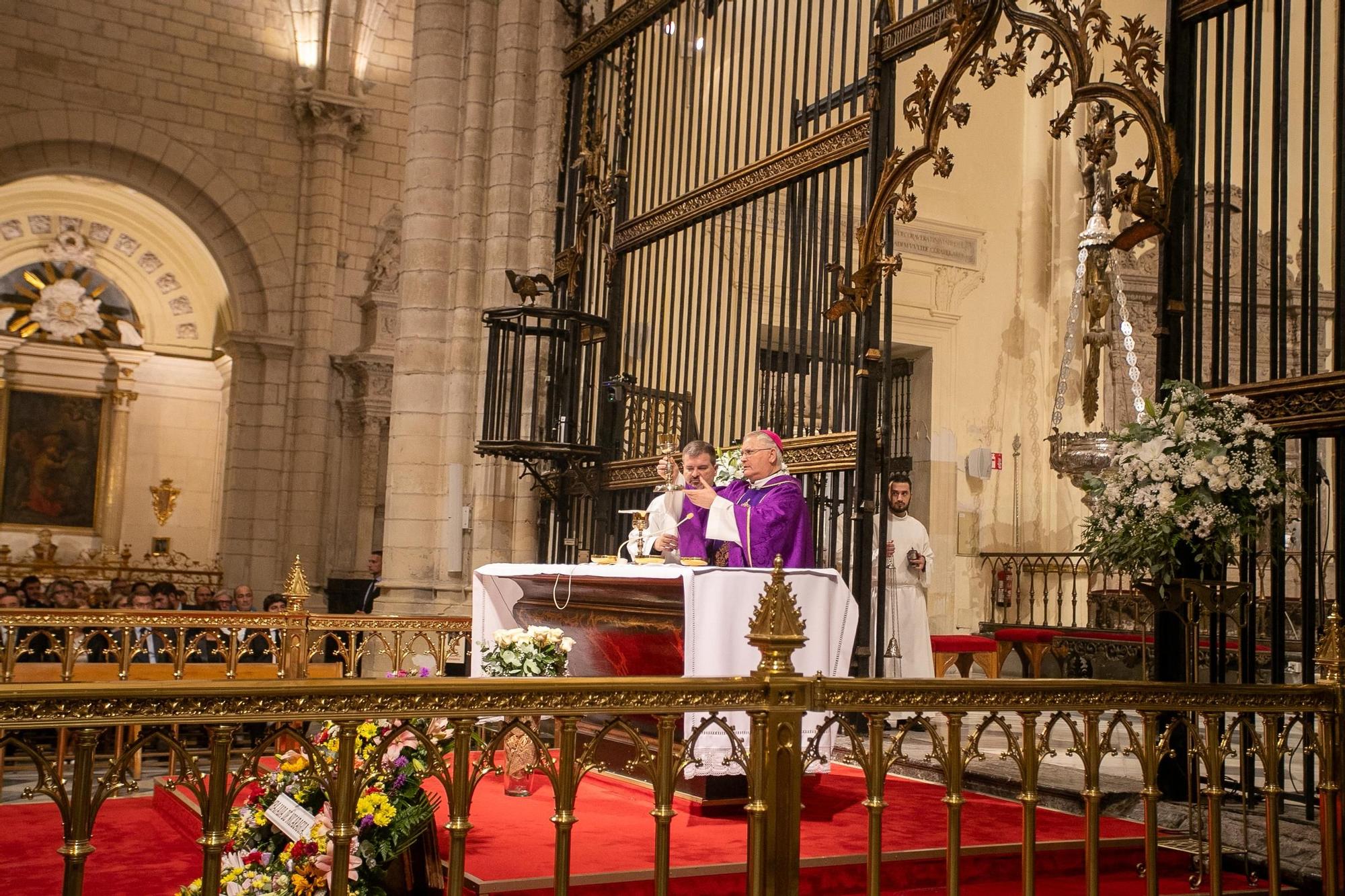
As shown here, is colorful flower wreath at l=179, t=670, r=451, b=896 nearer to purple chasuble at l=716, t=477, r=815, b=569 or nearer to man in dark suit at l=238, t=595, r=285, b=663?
purple chasuble at l=716, t=477, r=815, b=569

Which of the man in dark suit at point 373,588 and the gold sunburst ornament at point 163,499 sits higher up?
the gold sunburst ornament at point 163,499

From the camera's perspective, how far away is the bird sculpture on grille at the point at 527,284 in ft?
31.8

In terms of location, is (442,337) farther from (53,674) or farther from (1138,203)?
(1138,203)

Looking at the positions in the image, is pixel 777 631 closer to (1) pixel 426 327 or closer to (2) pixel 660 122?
(2) pixel 660 122

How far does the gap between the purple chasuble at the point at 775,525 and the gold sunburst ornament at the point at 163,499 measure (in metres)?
15.8

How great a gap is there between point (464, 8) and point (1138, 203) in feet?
22.9

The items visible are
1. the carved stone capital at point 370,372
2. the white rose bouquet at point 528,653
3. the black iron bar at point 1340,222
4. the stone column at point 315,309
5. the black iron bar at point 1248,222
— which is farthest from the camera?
the carved stone capital at point 370,372

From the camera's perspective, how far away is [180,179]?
17094 mm

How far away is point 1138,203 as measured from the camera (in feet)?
18.0

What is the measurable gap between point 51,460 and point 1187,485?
730 inches

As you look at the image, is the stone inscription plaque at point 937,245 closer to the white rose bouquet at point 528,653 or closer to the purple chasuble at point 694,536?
the purple chasuble at point 694,536

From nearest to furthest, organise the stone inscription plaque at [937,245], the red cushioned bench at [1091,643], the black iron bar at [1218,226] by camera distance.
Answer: the black iron bar at [1218,226] < the red cushioned bench at [1091,643] < the stone inscription plaque at [937,245]

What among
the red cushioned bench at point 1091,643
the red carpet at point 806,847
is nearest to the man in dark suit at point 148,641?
the red carpet at point 806,847

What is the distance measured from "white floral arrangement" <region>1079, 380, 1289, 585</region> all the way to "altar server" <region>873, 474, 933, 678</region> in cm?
414
